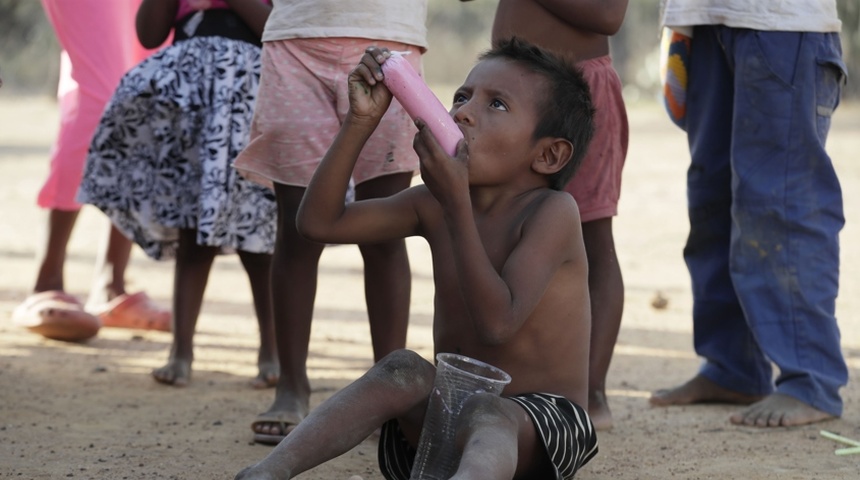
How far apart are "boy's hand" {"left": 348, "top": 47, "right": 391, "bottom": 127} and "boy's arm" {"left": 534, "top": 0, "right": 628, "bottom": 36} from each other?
3.28 ft

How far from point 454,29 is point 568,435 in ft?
112

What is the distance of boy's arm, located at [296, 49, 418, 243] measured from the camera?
8.84ft

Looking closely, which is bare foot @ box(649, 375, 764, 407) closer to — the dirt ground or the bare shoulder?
the dirt ground

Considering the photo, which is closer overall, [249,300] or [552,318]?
[552,318]

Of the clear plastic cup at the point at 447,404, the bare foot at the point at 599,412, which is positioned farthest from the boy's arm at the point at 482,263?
the bare foot at the point at 599,412

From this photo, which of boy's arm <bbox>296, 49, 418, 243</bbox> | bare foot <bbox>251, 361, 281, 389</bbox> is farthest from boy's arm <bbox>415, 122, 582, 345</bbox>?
bare foot <bbox>251, 361, 281, 389</bbox>

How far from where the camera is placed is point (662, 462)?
3283mm

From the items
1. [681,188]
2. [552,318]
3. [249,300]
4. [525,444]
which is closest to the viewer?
[525,444]

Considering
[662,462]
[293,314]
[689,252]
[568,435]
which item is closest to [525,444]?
[568,435]

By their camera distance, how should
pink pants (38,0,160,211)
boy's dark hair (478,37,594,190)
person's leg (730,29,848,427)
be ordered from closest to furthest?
boy's dark hair (478,37,594,190) → person's leg (730,29,848,427) → pink pants (38,0,160,211)

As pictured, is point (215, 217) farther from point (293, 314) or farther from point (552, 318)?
point (552, 318)

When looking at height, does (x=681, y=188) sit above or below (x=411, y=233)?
below

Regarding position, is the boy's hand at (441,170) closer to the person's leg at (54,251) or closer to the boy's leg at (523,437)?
the boy's leg at (523,437)

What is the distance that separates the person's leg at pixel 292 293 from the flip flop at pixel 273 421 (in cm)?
5
